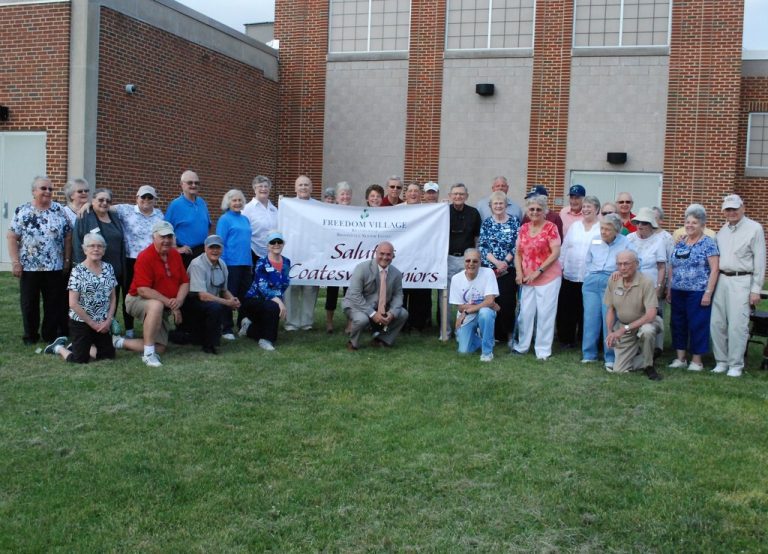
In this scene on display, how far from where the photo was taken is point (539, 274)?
848 centimetres

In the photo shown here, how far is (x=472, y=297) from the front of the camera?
870cm

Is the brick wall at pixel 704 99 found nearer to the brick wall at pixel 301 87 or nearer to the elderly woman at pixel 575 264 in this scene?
the brick wall at pixel 301 87

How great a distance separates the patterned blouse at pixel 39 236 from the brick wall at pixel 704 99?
539 inches

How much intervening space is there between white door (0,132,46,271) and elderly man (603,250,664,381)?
35.6 ft

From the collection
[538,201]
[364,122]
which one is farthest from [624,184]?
[538,201]

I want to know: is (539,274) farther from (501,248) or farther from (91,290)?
(91,290)

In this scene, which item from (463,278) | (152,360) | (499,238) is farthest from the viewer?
(499,238)

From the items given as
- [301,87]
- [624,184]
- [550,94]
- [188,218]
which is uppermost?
[301,87]

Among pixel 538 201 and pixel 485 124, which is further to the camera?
pixel 485 124

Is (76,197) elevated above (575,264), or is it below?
above

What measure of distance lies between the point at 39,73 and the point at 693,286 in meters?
11.7

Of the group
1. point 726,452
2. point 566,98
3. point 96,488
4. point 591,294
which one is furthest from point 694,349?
point 566,98

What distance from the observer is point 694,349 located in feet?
26.8

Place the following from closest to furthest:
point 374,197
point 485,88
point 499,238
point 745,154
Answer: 1. point 499,238
2. point 374,197
3. point 485,88
4. point 745,154
